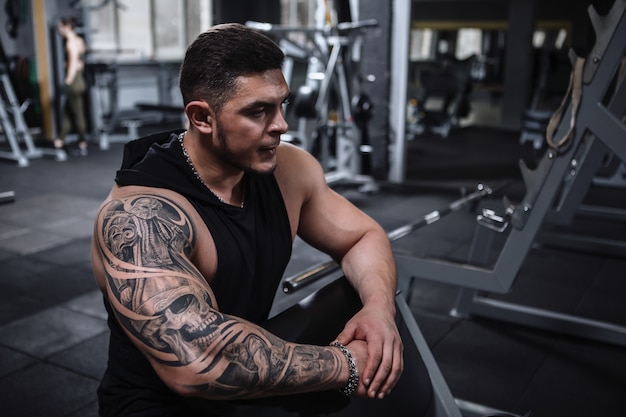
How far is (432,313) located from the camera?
7.68 feet

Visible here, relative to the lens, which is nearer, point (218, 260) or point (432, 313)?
point (218, 260)

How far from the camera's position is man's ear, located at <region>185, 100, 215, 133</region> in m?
0.89

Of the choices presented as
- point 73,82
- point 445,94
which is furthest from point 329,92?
point 445,94

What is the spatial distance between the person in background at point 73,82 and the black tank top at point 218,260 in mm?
4920

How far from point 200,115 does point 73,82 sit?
5028 mm

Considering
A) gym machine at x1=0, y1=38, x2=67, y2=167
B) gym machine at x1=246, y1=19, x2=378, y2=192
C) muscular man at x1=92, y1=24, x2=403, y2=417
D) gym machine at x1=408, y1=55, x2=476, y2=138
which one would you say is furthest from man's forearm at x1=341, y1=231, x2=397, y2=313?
gym machine at x1=408, y1=55, x2=476, y2=138

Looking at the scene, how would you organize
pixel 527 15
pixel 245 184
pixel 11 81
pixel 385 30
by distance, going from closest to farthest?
pixel 245 184, pixel 385 30, pixel 11 81, pixel 527 15

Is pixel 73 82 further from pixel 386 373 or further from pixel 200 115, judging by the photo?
pixel 386 373

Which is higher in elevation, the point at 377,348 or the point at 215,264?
the point at 215,264

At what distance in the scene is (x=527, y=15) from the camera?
7285 mm

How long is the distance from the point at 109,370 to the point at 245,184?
0.35m

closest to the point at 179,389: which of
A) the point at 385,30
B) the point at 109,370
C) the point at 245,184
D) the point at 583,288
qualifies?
the point at 109,370

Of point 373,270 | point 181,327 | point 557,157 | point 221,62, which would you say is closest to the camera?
point 181,327

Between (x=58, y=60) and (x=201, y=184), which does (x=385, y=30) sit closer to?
(x=58, y=60)
